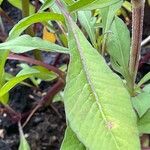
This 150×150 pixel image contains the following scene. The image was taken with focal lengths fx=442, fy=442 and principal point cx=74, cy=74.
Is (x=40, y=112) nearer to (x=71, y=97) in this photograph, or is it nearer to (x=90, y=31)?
(x=90, y=31)

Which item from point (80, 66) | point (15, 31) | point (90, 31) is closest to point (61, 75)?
point (90, 31)

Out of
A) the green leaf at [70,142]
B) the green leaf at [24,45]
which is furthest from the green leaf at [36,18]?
the green leaf at [70,142]

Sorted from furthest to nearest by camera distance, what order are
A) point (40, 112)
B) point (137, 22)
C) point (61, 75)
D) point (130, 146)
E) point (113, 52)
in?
point (40, 112) < point (61, 75) < point (113, 52) < point (137, 22) < point (130, 146)

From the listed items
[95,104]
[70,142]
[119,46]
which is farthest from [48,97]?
[95,104]

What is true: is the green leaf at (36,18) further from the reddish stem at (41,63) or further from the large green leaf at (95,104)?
the reddish stem at (41,63)

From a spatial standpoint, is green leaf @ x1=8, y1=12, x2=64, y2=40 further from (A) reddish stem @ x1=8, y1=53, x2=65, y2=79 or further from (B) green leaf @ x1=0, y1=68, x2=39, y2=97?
(A) reddish stem @ x1=8, y1=53, x2=65, y2=79

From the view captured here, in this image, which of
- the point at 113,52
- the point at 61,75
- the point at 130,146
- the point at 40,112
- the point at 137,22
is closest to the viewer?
the point at 130,146
